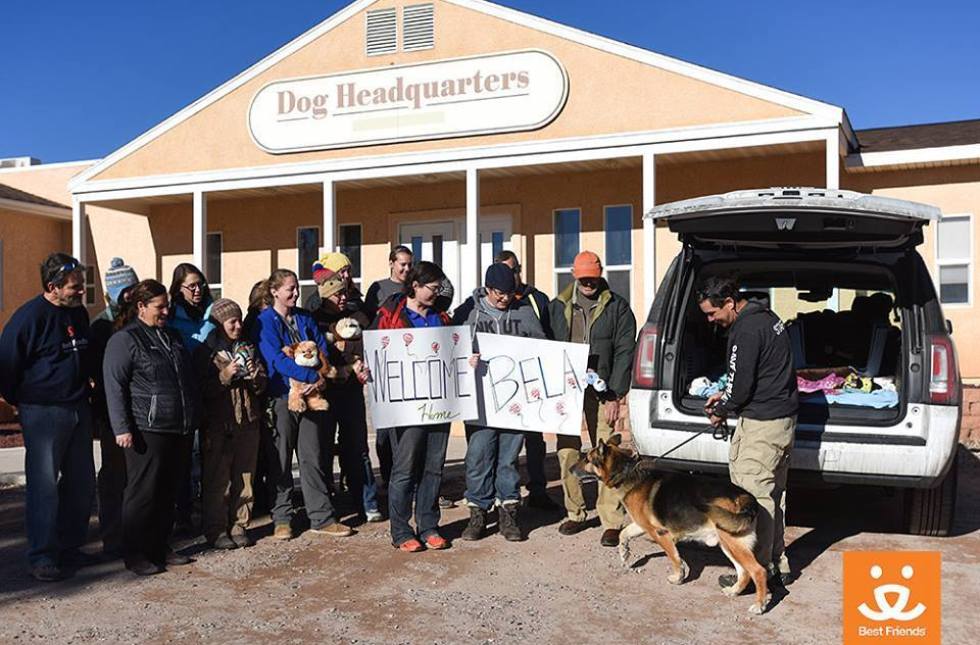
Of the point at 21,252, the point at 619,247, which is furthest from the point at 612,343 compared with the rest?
the point at 21,252

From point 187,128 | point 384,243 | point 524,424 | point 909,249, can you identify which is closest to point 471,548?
point 524,424

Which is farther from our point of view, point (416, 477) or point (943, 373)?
point (416, 477)

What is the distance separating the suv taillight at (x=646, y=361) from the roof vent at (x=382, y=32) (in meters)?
9.64

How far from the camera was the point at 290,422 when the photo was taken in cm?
596

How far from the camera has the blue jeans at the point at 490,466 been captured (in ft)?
19.6

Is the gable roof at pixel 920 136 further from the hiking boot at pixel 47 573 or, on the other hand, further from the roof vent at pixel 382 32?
the hiking boot at pixel 47 573

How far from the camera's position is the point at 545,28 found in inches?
518

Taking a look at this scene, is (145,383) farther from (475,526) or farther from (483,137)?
(483,137)

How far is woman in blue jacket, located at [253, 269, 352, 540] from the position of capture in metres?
5.88

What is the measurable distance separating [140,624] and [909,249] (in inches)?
191

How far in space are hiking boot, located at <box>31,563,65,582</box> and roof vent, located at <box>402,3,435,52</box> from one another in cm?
1043

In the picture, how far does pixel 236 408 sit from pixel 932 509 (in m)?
4.44

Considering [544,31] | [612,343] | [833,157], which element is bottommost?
[612,343]

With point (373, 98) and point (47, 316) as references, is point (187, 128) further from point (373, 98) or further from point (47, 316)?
point (47, 316)
